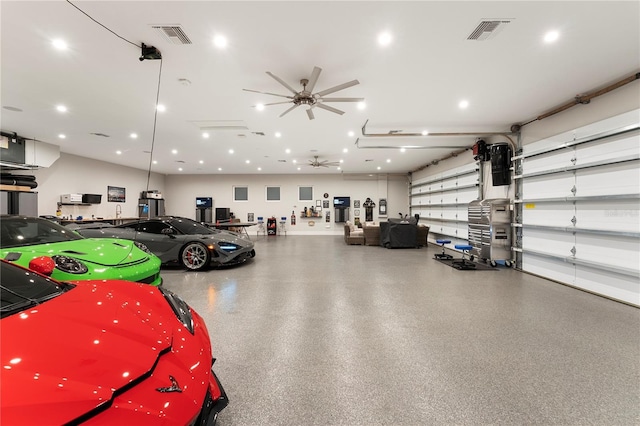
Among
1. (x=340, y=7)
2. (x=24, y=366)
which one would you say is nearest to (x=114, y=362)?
(x=24, y=366)

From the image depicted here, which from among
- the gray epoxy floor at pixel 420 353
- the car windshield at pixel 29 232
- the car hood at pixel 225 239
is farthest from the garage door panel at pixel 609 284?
the car windshield at pixel 29 232

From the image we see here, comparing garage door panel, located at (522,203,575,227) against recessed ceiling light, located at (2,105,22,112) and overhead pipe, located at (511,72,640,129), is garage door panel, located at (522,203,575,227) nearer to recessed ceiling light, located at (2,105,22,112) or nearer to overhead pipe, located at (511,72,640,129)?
overhead pipe, located at (511,72,640,129)

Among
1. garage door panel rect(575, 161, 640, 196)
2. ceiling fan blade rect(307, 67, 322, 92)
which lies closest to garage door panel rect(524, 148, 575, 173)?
garage door panel rect(575, 161, 640, 196)

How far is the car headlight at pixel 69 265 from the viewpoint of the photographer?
7.58 feet

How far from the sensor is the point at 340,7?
2301 millimetres

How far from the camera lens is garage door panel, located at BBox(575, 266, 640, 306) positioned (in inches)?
133

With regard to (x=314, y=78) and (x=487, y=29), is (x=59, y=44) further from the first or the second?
(x=487, y=29)

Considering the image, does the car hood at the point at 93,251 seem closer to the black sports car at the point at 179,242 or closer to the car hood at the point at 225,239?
the black sports car at the point at 179,242

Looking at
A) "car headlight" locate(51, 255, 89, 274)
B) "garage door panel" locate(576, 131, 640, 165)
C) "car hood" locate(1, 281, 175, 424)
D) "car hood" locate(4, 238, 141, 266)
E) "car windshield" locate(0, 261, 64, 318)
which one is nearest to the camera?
"car hood" locate(1, 281, 175, 424)

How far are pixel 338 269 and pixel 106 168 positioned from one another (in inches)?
397

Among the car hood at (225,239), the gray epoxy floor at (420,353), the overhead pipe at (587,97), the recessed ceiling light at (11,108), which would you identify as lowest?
the gray epoxy floor at (420,353)

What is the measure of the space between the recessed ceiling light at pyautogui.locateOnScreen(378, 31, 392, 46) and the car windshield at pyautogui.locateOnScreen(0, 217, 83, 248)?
4.13m

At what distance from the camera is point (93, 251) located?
272 centimetres

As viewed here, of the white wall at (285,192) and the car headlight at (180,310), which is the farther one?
the white wall at (285,192)
